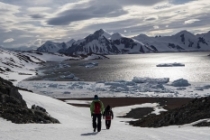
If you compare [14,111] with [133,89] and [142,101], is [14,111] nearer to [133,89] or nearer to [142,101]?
[142,101]

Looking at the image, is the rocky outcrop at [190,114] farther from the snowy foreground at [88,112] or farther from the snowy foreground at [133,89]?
the snowy foreground at [133,89]

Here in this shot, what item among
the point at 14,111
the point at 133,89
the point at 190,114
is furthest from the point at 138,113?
the point at 14,111

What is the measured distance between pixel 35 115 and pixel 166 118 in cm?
1124

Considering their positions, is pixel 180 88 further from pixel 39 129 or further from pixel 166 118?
pixel 39 129

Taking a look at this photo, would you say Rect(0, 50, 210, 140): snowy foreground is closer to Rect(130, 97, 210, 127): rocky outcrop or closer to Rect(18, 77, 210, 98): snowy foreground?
Rect(18, 77, 210, 98): snowy foreground

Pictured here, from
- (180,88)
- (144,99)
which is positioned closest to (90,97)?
(144,99)

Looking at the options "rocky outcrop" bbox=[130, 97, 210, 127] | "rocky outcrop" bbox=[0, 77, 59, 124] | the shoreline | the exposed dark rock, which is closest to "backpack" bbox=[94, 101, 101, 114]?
"rocky outcrop" bbox=[0, 77, 59, 124]

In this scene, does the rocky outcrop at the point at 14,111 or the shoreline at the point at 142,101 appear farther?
the shoreline at the point at 142,101

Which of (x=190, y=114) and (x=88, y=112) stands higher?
(x=190, y=114)

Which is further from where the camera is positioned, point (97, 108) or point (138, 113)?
point (138, 113)

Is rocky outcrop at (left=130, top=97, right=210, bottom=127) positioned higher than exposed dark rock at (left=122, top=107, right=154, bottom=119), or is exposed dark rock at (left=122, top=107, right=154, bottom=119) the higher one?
rocky outcrop at (left=130, top=97, right=210, bottom=127)

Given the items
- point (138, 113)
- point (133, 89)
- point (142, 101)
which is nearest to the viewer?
point (138, 113)

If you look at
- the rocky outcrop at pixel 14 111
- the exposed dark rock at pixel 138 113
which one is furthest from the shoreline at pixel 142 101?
the rocky outcrop at pixel 14 111

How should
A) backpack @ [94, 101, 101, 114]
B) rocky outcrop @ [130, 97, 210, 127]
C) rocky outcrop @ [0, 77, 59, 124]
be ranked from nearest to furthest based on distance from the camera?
backpack @ [94, 101, 101, 114]
rocky outcrop @ [0, 77, 59, 124]
rocky outcrop @ [130, 97, 210, 127]
